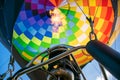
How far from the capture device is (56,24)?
381cm

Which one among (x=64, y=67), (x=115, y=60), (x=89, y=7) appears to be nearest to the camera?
(x=115, y=60)

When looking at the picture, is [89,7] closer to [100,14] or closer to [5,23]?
[100,14]

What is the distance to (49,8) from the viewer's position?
12.3ft

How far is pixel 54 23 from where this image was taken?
3.79m

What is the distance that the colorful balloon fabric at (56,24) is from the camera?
3.75 m

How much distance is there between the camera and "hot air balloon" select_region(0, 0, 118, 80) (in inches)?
148

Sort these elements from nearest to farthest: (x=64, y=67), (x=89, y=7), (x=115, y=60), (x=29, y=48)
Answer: (x=115, y=60), (x=64, y=67), (x=89, y=7), (x=29, y=48)

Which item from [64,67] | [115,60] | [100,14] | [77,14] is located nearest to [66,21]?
[77,14]

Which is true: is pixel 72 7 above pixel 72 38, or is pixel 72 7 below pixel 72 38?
above

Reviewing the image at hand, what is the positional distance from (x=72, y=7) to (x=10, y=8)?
0.79 metres

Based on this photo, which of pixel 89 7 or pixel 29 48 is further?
pixel 29 48

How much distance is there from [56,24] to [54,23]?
0.11 ft

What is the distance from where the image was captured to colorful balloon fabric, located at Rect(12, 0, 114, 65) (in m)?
3.75

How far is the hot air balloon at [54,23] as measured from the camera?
12.3 feet
